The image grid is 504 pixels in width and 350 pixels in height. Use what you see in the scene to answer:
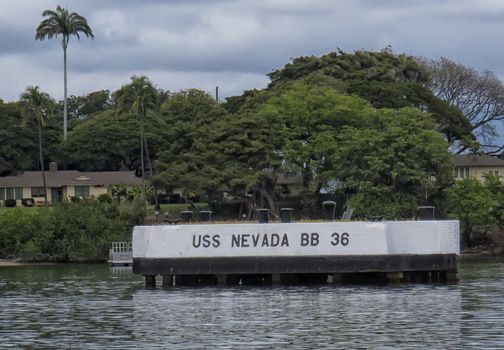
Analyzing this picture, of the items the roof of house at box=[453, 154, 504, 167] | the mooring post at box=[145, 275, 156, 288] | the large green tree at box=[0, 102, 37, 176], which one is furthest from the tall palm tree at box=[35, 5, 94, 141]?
the mooring post at box=[145, 275, 156, 288]

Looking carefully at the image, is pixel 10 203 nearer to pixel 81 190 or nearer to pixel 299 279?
pixel 81 190

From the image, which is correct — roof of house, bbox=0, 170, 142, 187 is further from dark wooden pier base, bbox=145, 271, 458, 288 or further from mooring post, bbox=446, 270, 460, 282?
mooring post, bbox=446, 270, 460, 282

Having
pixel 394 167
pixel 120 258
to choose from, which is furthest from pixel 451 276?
pixel 394 167

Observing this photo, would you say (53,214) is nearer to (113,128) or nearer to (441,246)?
(113,128)

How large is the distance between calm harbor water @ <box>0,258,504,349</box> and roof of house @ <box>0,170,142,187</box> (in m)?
78.2

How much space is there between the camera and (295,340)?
45.3 metres

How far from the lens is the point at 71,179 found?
516ft

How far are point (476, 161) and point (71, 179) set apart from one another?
4684 cm

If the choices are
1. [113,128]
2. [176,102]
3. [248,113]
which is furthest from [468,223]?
[176,102]

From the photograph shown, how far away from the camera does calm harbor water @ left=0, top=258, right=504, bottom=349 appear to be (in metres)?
45.2

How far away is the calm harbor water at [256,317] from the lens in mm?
45250

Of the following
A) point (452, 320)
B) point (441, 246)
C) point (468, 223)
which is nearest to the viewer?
point (452, 320)

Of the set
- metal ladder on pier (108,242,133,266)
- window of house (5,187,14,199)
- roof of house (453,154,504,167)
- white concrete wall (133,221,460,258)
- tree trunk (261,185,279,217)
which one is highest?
roof of house (453,154,504,167)

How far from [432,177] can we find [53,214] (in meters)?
33.0
